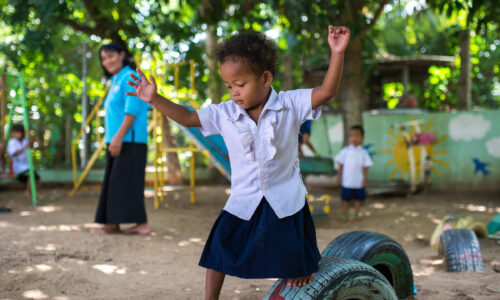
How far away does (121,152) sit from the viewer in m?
4.10

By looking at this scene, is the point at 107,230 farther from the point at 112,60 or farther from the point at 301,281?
the point at 301,281

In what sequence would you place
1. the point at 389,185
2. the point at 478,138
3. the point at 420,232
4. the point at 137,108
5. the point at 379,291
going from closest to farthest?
the point at 379,291 < the point at 137,108 < the point at 420,232 < the point at 389,185 < the point at 478,138

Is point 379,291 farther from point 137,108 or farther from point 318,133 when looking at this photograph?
point 318,133

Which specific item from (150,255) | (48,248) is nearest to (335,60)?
(150,255)

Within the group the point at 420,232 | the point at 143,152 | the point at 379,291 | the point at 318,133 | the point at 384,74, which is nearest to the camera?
the point at 379,291

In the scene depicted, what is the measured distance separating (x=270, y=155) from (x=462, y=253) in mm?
2052

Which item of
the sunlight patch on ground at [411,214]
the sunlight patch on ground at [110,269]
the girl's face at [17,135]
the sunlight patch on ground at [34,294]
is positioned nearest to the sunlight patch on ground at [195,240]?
the sunlight patch on ground at [110,269]

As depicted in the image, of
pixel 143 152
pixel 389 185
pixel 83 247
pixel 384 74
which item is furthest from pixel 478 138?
pixel 83 247

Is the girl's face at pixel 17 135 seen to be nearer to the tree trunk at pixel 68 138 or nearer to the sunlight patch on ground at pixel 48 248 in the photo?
the tree trunk at pixel 68 138

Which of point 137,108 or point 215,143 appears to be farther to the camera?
point 215,143

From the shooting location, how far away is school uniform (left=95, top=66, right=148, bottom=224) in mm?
4043

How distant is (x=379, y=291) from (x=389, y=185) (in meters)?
5.92

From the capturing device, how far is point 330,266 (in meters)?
1.88

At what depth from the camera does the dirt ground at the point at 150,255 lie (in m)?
2.66
